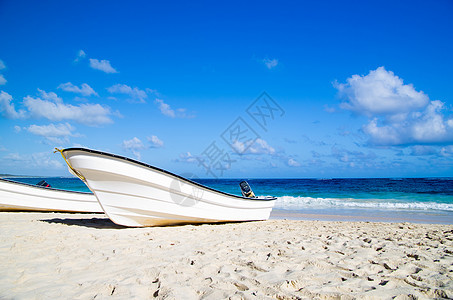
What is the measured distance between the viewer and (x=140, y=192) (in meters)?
6.14

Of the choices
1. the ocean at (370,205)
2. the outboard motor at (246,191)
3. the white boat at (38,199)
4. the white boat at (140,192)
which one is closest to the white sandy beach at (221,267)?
the white boat at (140,192)

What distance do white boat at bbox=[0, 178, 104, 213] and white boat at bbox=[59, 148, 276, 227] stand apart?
501 centimetres

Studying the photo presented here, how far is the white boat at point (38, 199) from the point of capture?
939cm

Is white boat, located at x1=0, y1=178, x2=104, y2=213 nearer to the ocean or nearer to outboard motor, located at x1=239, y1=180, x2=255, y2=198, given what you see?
outboard motor, located at x1=239, y1=180, x2=255, y2=198

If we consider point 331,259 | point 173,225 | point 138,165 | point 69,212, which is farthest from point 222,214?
point 69,212

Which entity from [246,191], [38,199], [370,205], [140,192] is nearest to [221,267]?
[140,192]

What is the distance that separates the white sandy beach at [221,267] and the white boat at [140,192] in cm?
90

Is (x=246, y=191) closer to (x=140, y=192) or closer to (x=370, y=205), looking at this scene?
(x=140, y=192)

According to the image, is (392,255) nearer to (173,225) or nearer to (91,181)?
(173,225)

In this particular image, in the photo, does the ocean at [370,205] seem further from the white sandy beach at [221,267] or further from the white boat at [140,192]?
the white sandy beach at [221,267]

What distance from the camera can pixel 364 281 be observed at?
2990 mm

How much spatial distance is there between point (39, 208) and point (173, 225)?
20.6 feet

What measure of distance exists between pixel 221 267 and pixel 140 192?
10.9 feet

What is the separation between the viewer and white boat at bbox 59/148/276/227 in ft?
18.5
